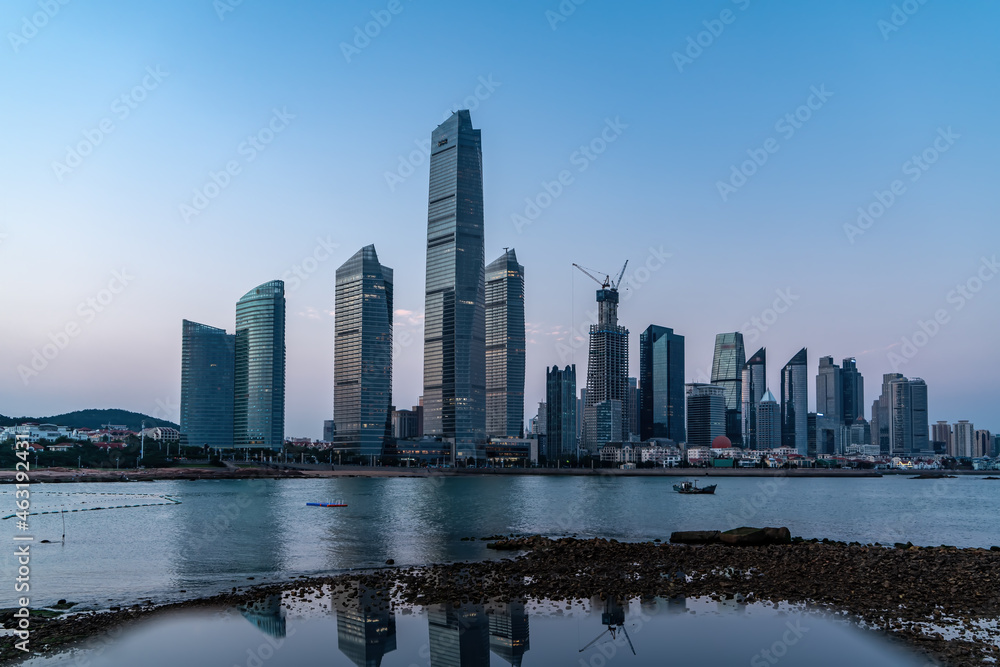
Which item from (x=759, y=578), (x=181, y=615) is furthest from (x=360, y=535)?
(x=759, y=578)

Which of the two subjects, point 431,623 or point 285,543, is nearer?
point 431,623

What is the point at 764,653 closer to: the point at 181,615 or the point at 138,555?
the point at 181,615

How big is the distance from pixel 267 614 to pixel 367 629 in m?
6.56

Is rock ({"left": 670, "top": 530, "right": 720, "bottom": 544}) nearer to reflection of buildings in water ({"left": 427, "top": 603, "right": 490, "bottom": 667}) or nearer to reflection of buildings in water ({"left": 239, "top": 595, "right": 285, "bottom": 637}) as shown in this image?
reflection of buildings in water ({"left": 427, "top": 603, "right": 490, "bottom": 667})

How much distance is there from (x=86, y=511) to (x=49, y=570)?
59.1m

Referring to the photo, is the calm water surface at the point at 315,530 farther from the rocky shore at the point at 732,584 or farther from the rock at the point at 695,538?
the rock at the point at 695,538

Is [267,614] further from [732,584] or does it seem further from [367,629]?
[732,584]

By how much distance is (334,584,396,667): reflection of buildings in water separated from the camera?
30.5m

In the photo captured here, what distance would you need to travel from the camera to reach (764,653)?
30.0 metres

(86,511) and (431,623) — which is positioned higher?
(431,623)

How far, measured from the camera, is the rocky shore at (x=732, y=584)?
33.3 metres

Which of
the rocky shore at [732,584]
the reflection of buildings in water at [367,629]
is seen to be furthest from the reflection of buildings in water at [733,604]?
the reflection of buildings in water at [367,629]

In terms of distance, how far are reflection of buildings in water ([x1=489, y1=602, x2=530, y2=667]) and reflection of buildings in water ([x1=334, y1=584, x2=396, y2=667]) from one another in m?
4.74

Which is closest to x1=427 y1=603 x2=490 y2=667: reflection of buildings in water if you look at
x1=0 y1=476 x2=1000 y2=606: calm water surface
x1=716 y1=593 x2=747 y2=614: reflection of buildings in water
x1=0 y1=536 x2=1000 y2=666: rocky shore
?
x1=0 y1=536 x2=1000 y2=666: rocky shore
